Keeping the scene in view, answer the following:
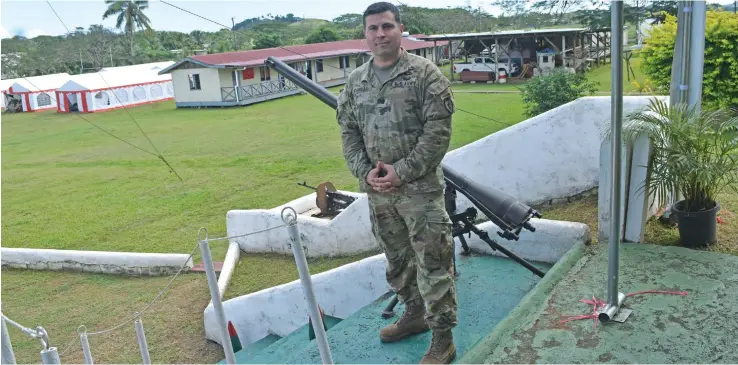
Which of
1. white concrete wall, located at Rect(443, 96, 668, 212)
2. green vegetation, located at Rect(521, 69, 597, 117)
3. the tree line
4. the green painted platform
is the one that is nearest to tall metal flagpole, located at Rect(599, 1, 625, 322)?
the green painted platform

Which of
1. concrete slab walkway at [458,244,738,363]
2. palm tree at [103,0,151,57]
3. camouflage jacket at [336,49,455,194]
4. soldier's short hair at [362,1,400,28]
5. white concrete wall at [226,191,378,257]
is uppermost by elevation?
palm tree at [103,0,151,57]

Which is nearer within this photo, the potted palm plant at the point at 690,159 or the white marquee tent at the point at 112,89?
the potted palm plant at the point at 690,159

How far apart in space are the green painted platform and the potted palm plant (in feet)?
3.29

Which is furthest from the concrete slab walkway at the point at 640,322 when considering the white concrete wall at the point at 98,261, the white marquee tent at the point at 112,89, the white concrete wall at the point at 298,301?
the white marquee tent at the point at 112,89

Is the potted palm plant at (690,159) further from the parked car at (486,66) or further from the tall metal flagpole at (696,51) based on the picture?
the parked car at (486,66)

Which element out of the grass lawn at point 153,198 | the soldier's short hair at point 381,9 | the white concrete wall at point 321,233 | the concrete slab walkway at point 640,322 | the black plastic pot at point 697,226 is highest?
the soldier's short hair at point 381,9

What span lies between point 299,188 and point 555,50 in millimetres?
18078

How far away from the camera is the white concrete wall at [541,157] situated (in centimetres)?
632

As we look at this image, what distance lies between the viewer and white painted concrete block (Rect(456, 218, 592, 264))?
14.9 ft

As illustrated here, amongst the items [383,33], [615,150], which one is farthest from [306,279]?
[615,150]

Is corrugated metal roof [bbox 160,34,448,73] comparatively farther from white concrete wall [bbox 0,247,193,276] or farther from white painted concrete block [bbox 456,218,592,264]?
white painted concrete block [bbox 456,218,592,264]

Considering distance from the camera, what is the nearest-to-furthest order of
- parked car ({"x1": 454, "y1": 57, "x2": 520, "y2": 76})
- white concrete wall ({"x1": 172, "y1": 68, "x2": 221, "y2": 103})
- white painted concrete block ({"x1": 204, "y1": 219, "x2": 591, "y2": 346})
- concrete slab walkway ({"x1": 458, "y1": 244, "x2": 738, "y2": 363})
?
concrete slab walkway ({"x1": 458, "y1": 244, "x2": 738, "y2": 363}), white painted concrete block ({"x1": 204, "y1": 219, "x2": 591, "y2": 346}), white concrete wall ({"x1": 172, "y1": 68, "x2": 221, "y2": 103}), parked car ({"x1": 454, "y1": 57, "x2": 520, "y2": 76})

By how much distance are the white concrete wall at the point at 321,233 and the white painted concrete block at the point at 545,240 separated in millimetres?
1896

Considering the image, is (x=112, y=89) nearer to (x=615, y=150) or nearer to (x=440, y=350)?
(x=440, y=350)
